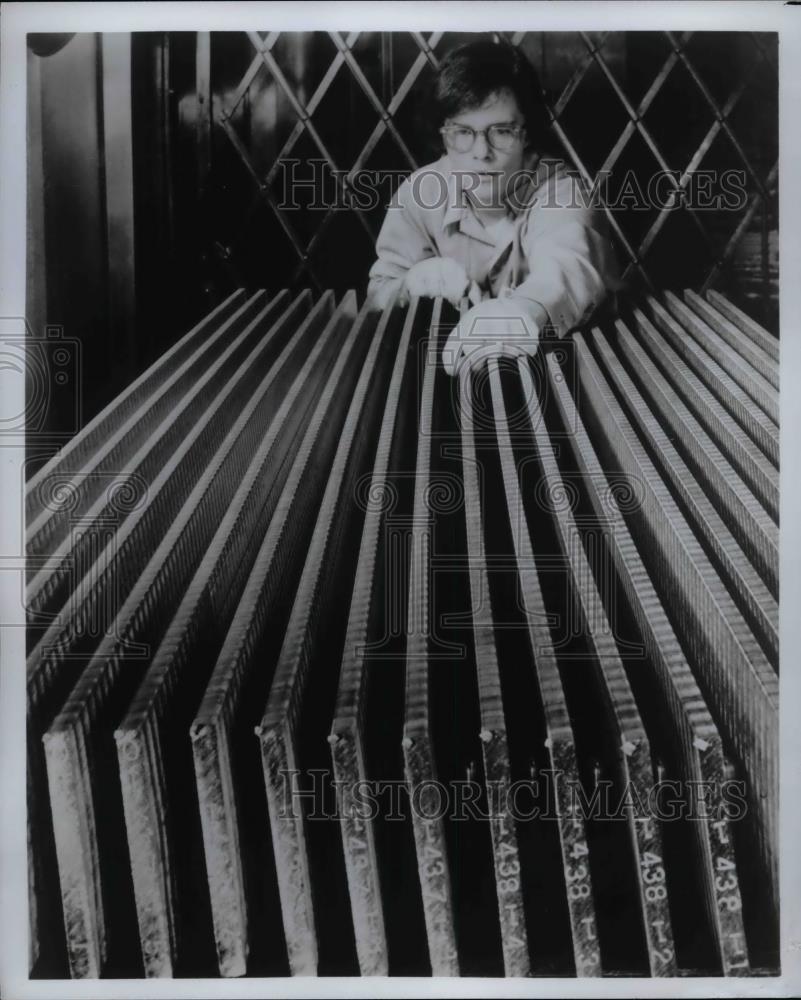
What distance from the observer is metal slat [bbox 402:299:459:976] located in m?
0.69

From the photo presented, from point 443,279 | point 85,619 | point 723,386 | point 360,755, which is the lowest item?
point 360,755

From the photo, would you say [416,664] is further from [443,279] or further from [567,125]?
[567,125]

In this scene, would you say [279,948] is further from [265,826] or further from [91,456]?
[91,456]

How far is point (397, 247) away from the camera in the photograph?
0.83 m

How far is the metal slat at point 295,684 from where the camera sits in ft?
2.28

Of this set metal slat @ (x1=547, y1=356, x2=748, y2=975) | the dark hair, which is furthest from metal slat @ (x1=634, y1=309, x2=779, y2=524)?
the dark hair

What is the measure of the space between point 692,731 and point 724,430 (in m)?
0.28

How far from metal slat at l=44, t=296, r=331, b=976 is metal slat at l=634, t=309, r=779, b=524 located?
0.40 meters

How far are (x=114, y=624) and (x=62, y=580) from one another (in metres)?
0.08

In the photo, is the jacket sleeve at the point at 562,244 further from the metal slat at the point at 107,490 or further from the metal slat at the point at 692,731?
the metal slat at the point at 107,490

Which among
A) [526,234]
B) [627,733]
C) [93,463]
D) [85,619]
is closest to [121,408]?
[93,463]

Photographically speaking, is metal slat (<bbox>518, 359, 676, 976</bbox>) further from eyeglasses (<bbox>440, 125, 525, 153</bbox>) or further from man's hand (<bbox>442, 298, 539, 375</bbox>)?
eyeglasses (<bbox>440, 125, 525, 153</bbox>)

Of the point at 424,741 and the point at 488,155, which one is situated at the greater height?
the point at 488,155

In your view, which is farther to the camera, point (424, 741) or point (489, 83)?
point (489, 83)
